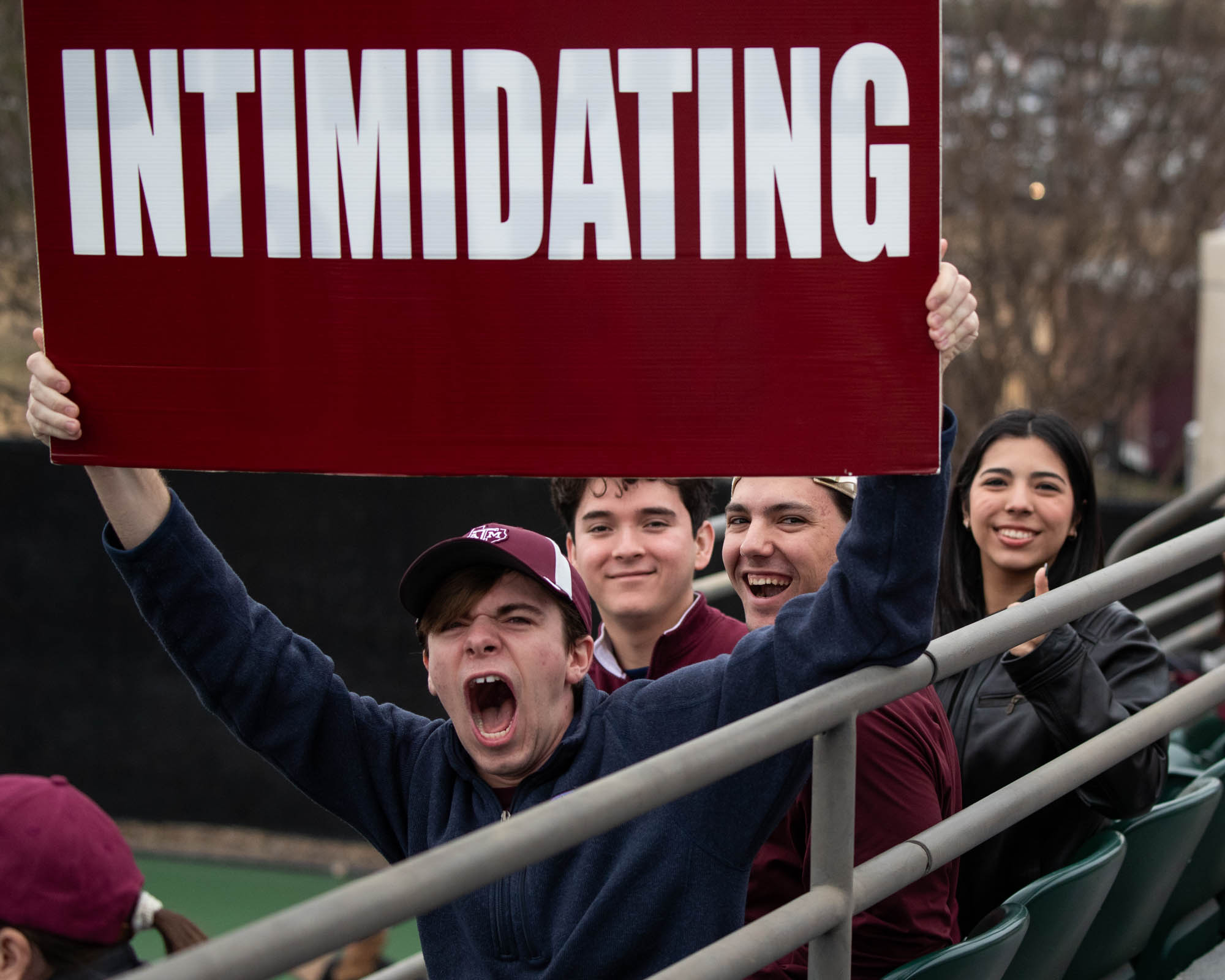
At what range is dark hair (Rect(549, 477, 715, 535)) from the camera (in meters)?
2.93

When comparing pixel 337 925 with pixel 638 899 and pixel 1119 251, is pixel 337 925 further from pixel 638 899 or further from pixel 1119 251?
pixel 1119 251

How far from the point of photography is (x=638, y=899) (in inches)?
72.2

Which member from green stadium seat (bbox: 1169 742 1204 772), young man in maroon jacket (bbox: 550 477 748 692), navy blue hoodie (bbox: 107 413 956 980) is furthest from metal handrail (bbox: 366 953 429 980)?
green stadium seat (bbox: 1169 742 1204 772)

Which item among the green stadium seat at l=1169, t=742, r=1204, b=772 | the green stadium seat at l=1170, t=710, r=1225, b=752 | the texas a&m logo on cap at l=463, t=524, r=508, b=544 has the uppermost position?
the texas a&m logo on cap at l=463, t=524, r=508, b=544

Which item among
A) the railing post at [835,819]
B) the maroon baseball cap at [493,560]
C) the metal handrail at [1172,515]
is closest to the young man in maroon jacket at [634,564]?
the maroon baseball cap at [493,560]

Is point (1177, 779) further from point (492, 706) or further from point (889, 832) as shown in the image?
point (492, 706)

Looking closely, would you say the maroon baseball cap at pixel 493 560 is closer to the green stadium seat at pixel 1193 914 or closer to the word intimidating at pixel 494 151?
the word intimidating at pixel 494 151

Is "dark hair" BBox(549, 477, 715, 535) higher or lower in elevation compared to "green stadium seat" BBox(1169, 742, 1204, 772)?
higher

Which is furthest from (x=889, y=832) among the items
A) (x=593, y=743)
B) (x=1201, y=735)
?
(x=1201, y=735)

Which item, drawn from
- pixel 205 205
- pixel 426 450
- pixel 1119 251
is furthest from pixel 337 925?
pixel 1119 251

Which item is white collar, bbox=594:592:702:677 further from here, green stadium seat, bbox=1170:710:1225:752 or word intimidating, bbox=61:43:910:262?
green stadium seat, bbox=1170:710:1225:752

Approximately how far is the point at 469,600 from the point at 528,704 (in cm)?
18

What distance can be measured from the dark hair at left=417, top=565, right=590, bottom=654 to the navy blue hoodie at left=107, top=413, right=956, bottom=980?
85 millimetres

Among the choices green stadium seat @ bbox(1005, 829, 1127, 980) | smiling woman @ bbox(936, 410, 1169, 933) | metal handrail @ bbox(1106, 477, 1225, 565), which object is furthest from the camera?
metal handrail @ bbox(1106, 477, 1225, 565)
